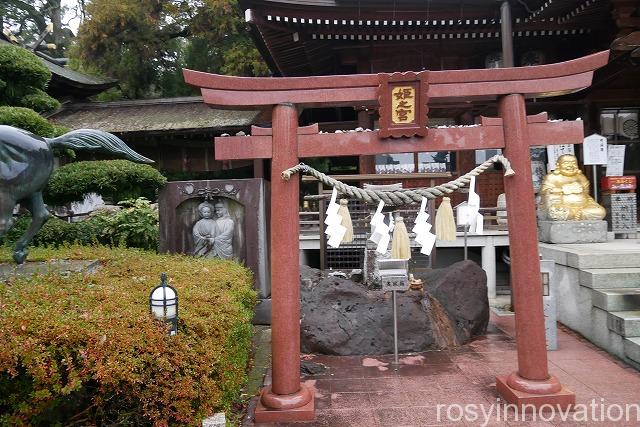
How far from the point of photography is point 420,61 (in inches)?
466

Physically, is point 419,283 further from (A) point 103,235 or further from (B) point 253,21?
(B) point 253,21

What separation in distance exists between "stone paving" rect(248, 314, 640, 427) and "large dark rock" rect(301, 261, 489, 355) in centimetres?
18

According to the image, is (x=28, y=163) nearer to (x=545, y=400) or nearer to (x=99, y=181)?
(x=99, y=181)

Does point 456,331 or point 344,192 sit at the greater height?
point 344,192

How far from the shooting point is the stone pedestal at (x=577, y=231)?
7.96 metres

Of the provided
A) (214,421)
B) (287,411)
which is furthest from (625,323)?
(214,421)

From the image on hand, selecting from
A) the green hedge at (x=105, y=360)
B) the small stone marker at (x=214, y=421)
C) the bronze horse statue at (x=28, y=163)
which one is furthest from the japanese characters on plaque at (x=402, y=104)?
the bronze horse statue at (x=28, y=163)

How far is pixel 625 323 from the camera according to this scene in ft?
16.9

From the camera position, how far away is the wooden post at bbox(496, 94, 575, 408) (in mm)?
3996

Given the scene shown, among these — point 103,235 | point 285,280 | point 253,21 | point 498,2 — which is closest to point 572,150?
point 498,2

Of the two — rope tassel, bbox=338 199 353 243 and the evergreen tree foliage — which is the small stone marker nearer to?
rope tassel, bbox=338 199 353 243

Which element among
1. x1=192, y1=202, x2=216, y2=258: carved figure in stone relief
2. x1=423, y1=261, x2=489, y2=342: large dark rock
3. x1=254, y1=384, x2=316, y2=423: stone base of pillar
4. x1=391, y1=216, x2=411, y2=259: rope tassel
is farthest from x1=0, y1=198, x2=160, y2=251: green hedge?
x1=391, y1=216, x2=411, y2=259: rope tassel

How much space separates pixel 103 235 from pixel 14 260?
11.4 feet

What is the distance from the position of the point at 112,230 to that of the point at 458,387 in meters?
6.96
